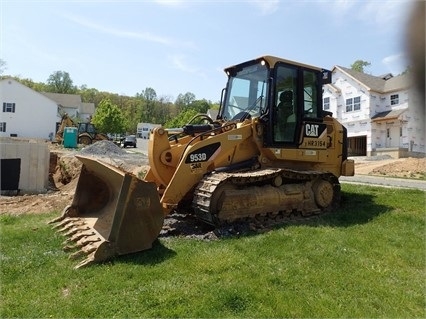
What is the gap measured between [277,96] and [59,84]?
322ft

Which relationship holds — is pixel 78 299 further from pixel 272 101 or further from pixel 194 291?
pixel 272 101

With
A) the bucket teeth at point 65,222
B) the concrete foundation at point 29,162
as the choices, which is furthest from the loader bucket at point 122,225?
the concrete foundation at point 29,162

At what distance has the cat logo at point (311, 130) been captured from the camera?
28.1 ft

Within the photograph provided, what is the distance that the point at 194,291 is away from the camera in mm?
4355

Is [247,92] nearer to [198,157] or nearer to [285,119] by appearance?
[285,119]

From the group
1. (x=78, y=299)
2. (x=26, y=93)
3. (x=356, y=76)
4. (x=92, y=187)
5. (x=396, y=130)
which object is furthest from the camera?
(x=26, y=93)

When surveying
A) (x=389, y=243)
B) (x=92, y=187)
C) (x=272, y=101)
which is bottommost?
(x=389, y=243)

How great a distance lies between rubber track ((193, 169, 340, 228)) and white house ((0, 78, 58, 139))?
50995 millimetres

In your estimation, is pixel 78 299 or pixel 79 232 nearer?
pixel 78 299

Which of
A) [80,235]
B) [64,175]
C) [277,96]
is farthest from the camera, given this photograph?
[64,175]

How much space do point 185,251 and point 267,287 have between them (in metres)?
1.71

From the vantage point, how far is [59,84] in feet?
317

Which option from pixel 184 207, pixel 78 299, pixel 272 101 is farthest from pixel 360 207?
pixel 78 299

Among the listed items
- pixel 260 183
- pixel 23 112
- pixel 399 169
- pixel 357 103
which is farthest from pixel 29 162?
pixel 23 112
